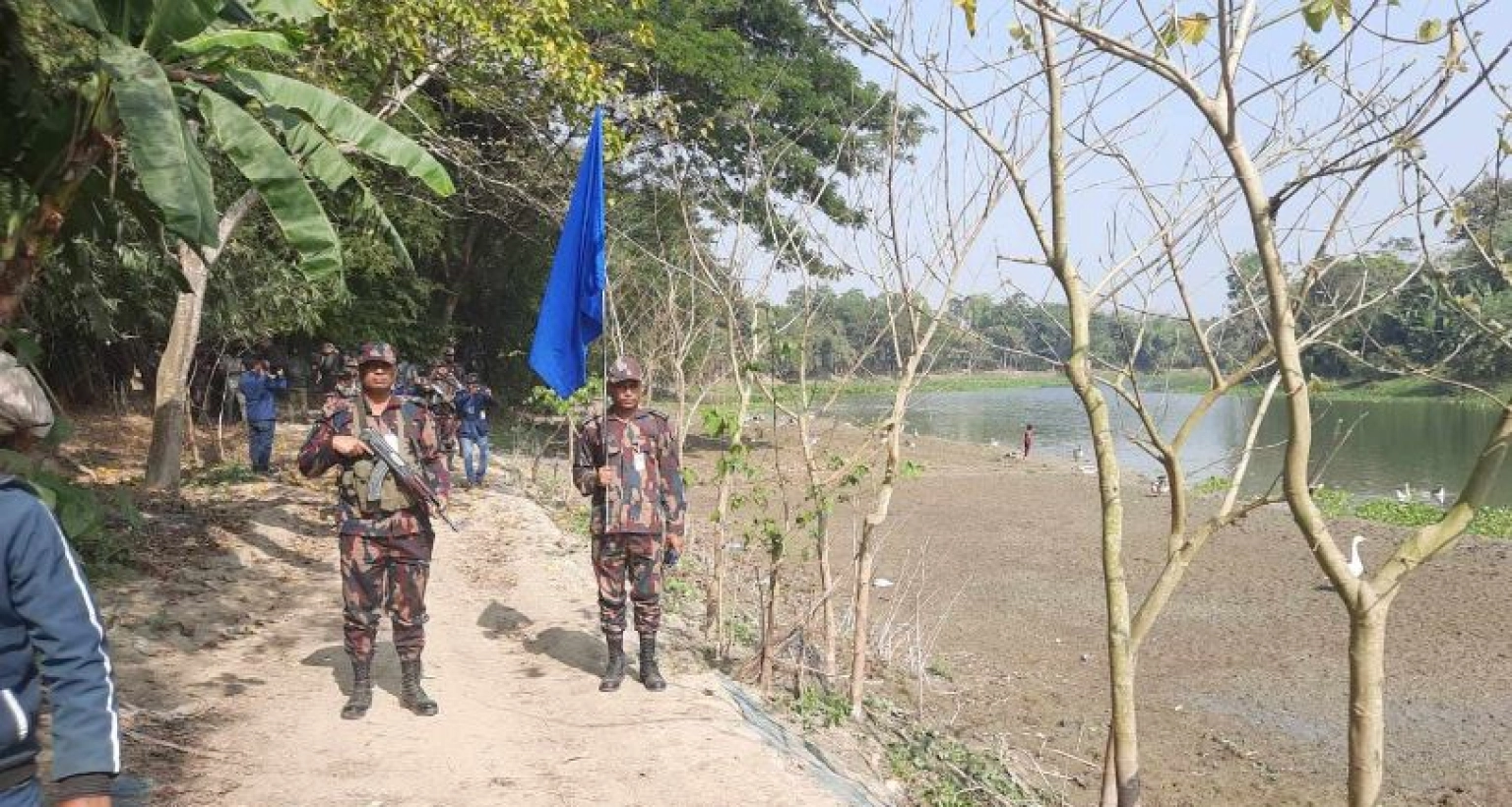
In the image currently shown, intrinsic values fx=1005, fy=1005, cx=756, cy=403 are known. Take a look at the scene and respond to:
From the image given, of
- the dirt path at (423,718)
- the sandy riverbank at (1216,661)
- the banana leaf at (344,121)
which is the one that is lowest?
the sandy riverbank at (1216,661)

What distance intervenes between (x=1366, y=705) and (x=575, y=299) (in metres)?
4.31

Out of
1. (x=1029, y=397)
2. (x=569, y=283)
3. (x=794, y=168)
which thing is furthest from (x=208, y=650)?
(x=1029, y=397)

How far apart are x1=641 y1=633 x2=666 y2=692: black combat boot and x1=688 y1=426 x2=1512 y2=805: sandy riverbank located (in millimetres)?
1606

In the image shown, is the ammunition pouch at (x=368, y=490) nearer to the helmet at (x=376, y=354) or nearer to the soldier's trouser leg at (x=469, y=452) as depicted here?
the helmet at (x=376, y=354)

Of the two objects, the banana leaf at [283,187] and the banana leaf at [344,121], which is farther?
the banana leaf at [344,121]

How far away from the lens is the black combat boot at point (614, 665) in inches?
211

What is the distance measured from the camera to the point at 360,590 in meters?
4.69

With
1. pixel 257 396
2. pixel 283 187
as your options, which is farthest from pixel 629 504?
pixel 257 396

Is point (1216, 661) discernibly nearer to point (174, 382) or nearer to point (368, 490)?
point (368, 490)

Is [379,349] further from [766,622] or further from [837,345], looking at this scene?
[837,345]

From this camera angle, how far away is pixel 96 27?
12.2 ft

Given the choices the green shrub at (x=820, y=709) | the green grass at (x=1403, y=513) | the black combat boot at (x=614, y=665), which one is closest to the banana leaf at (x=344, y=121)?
the black combat boot at (x=614, y=665)

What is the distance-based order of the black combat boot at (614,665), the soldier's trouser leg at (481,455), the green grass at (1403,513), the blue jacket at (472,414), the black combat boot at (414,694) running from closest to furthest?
the black combat boot at (414,694) → the black combat boot at (614,665) → the blue jacket at (472,414) → the soldier's trouser leg at (481,455) → the green grass at (1403,513)

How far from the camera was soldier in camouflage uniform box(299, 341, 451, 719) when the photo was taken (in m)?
4.68
